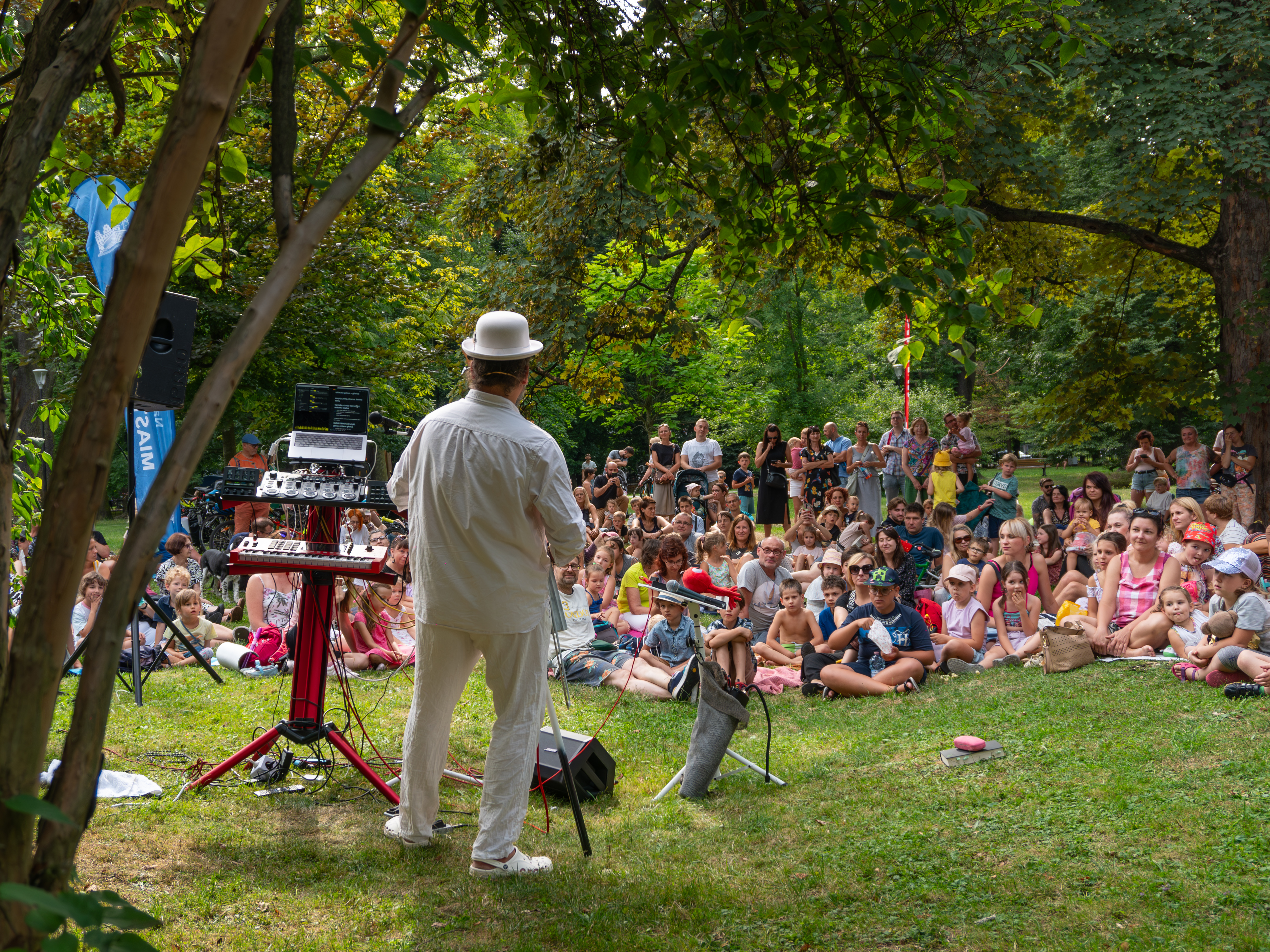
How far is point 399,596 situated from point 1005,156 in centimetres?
817

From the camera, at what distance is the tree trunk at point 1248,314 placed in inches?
471

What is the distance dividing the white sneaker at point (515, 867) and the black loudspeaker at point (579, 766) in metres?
0.97

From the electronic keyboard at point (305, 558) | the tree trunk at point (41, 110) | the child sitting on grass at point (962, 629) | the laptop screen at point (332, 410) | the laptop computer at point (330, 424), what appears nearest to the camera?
the tree trunk at point (41, 110)

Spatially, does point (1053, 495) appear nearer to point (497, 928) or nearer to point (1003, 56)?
point (1003, 56)

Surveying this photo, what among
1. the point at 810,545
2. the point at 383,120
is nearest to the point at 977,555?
the point at 810,545

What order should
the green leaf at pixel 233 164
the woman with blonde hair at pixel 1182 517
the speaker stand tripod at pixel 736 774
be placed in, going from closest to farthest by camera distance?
1. the green leaf at pixel 233 164
2. the speaker stand tripod at pixel 736 774
3. the woman with blonde hair at pixel 1182 517

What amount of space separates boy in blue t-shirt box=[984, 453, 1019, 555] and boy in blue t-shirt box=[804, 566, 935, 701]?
4.93m

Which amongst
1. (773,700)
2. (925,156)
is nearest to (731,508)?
(925,156)

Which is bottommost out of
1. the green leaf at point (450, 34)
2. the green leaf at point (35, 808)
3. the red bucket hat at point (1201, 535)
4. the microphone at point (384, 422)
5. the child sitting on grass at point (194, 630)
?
the child sitting on grass at point (194, 630)

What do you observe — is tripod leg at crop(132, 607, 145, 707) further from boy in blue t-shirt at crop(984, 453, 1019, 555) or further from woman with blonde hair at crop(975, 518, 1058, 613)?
boy in blue t-shirt at crop(984, 453, 1019, 555)

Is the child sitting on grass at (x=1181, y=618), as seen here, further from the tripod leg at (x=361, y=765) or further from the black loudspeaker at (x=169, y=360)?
the black loudspeaker at (x=169, y=360)

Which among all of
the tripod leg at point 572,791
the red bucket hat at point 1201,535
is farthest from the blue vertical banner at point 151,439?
the red bucket hat at point 1201,535

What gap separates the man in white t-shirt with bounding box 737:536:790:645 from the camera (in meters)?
10.1

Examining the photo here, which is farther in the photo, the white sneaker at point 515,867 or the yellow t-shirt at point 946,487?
the yellow t-shirt at point 946,487
